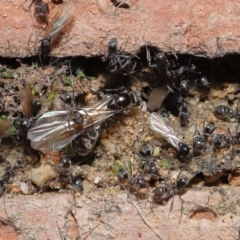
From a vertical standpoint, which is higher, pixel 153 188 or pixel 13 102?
pixel 13 102

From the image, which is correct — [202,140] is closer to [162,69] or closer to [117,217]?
[162,69]

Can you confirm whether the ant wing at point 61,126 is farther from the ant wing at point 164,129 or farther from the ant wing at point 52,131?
the ant wing at point 164,129

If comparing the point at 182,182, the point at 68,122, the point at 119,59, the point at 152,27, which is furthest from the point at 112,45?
the point at 182,182

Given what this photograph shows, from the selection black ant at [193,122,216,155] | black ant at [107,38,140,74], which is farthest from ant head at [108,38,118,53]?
black ant at [193,122,216,155]

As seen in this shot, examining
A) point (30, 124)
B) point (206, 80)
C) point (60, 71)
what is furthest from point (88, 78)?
point (206, 80)

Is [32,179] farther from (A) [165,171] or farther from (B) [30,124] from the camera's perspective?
(A) [165,171]

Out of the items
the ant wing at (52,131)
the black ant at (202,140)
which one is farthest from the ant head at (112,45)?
the black ant at (202,140)
